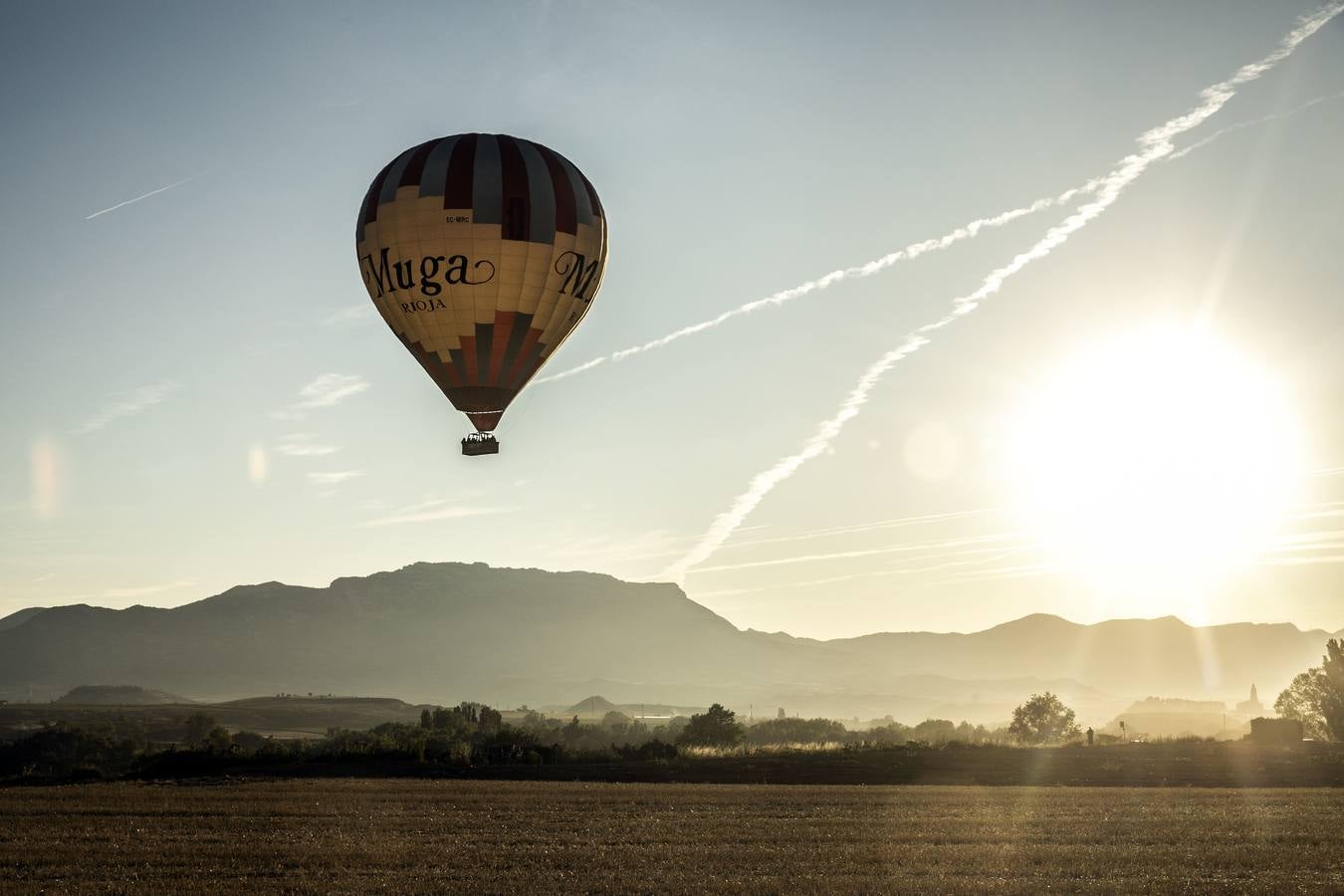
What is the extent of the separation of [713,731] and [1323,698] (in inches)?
1399

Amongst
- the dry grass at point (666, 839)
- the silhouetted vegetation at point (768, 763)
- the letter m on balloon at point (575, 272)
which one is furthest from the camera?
the silhouetted vegetation at point (768, 763)

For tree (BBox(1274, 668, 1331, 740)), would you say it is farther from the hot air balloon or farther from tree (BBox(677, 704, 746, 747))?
the hot air balloon

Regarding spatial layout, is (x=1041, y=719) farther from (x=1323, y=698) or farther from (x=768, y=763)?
(x=768, y=763)

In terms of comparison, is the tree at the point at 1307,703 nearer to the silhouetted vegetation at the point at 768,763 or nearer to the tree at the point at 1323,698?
the tree at the point at 1323,698

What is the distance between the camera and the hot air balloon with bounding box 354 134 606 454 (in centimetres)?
4131

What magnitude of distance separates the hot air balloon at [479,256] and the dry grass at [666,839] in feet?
46.2

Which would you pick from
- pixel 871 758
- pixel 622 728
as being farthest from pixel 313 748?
pixel 622 728

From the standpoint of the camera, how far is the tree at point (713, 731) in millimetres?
62250

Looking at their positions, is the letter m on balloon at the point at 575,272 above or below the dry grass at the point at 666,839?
above

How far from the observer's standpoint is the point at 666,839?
2747 centimetres

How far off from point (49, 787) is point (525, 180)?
970 inches

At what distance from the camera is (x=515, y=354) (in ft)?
142

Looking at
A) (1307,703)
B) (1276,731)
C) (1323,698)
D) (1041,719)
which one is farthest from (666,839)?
(1041,719)

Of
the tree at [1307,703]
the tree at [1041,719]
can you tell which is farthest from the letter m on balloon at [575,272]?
the tree at [1041,719]
